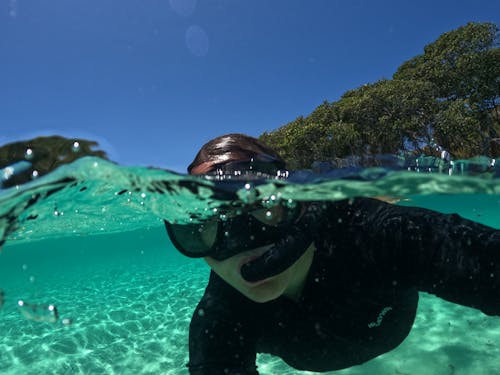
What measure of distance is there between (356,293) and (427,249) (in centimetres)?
108

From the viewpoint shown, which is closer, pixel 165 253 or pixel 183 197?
pixel 183 197

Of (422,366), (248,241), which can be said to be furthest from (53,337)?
(422,366)

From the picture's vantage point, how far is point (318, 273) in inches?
149

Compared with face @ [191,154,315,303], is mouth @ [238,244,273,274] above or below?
above

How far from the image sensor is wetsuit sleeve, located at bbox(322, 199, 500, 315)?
272 cm

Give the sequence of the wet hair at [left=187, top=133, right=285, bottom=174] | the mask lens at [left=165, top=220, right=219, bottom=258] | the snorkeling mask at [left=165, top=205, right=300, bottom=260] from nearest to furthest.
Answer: the snorkeling mask at [left=165, top=205, right=300, bottom=260] → the mask lens at [left=165, top=220, right=219, bottom=258] → the wet hair at [left=187, top=133, right=285, bottom=174]

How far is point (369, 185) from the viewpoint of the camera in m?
5.78

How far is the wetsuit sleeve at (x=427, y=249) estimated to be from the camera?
2.72 metres

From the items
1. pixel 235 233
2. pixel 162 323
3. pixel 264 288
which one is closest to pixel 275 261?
pixel 264 288

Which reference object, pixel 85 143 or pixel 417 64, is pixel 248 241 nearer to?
pixel 85 143

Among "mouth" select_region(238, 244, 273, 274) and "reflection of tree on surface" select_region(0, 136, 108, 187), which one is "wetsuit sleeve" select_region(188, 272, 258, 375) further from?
"reflection of tree on surface" select_region(0, 136, 108, 187)

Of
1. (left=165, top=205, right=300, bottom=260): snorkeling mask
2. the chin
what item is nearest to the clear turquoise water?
(left=165, top=205, right=300, bottom=260): snorkeling mask

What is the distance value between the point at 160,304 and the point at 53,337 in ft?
10.3

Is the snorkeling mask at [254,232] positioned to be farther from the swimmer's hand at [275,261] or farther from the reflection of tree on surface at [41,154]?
the reflection of tree on surface at [41,154]
